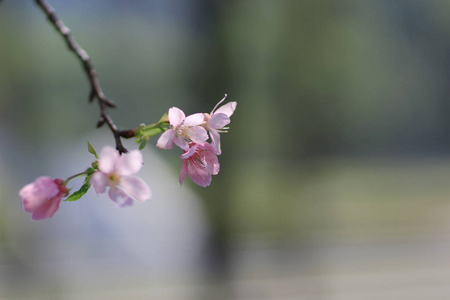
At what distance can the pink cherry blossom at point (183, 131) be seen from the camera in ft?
1.73

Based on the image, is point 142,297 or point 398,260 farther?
point 398,260

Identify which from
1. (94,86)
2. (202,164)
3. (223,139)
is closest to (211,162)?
(202,164)

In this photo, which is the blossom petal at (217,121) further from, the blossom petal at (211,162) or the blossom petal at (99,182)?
the blossom petal at (99,182)

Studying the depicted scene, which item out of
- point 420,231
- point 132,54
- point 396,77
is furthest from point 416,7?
point 132,54

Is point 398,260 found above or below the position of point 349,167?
below

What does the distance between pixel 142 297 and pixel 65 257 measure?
3.99ft

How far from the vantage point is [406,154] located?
7.55 metres

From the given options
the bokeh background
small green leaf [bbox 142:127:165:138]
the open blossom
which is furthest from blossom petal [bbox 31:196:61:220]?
the bokeh background

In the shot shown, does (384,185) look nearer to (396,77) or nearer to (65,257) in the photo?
(396,77)

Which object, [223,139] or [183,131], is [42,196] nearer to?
[183,131]

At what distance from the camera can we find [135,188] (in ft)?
1.60

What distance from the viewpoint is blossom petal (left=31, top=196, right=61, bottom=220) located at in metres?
0.51

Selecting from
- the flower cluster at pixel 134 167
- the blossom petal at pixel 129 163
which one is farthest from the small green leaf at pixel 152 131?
the blossom petal at pixel 129 163

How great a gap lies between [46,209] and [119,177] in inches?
3.8
